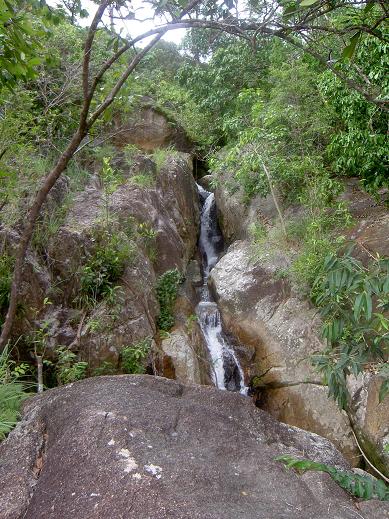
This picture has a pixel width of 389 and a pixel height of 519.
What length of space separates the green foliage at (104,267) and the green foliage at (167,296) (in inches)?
39.7

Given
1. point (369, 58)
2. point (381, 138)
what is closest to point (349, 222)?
point (381, 138)

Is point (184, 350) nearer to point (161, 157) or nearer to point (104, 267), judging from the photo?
point (104, 267)

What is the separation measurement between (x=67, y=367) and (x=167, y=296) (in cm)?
269

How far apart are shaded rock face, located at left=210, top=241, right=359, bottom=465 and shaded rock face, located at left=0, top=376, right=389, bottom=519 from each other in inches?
99.3

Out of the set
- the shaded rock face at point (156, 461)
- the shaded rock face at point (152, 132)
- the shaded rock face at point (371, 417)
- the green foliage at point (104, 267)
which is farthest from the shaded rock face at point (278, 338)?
the shaded rock face at point (152, 132)

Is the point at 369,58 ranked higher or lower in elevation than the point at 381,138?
higher

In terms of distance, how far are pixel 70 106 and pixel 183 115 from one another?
20.6 ft

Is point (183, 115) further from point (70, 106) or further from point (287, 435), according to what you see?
point (287, 435)

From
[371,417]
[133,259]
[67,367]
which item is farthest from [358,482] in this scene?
[133,259]

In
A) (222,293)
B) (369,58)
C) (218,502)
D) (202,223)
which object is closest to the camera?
(218,502)

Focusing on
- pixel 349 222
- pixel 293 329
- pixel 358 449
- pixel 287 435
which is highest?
pixel 349 222

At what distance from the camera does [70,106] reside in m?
7.89

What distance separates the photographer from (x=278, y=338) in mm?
7668

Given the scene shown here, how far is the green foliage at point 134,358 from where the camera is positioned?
604 centimetres
